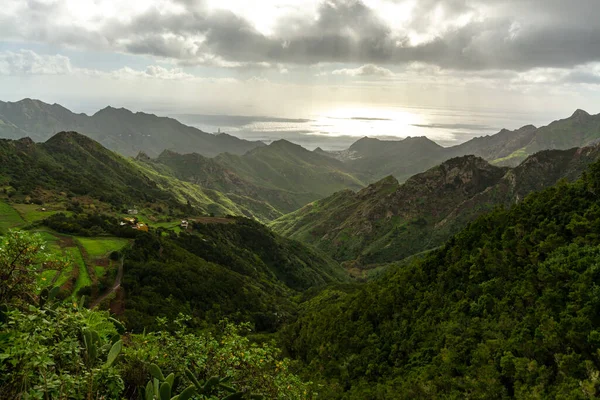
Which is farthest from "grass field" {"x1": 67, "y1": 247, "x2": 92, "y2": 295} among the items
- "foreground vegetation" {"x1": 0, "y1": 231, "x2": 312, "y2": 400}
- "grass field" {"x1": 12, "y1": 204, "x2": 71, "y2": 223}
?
"foreground vegetation" {"x1": 0, "y1": 231, "x2": 312, "y2": 400}

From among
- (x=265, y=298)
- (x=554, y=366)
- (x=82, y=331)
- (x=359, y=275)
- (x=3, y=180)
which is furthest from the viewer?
(x=359, y=275)

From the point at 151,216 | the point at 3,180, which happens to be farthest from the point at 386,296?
the point at 3,180

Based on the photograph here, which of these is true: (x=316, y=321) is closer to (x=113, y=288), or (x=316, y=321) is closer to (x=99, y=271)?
(x=113, y=288)

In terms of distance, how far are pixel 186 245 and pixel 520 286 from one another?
318ft

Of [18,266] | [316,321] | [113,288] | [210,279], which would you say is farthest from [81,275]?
[18,266]

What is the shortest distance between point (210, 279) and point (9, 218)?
2178 inches

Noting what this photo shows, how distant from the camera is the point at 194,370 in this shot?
49.1 ft

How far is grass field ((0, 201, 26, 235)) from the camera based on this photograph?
276ft

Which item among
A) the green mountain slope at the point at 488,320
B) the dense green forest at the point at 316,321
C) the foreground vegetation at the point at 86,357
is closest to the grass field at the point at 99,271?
the dense green forest at the point at 316,321

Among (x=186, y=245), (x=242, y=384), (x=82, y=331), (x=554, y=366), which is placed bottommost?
(x=186, y=245)

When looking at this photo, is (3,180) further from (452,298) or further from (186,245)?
(452,298)

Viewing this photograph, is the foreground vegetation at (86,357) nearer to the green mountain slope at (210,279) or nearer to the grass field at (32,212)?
the green mountain slope at (210,279)

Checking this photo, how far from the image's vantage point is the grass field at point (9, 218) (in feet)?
276

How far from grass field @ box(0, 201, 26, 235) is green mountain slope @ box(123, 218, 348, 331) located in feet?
96.5
